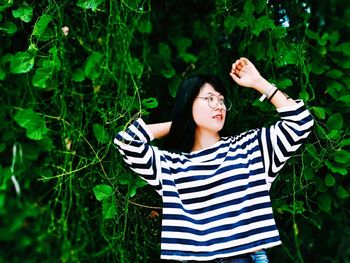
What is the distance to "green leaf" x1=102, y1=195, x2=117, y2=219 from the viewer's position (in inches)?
58.8

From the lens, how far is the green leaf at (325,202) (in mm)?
1632

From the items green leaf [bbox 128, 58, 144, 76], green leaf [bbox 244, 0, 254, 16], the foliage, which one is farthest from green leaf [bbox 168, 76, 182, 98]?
green leaf [bbox 244, 0, 254, 16]

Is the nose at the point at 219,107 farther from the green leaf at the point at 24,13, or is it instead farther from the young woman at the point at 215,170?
the green leaf at the point at 24,13

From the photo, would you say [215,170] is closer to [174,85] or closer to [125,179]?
[125,179]

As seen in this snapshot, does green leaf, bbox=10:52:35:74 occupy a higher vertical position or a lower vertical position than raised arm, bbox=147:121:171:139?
higher

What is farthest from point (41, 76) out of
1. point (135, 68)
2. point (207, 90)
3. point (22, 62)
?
point (207, 90)

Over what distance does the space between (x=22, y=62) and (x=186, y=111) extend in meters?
0.51

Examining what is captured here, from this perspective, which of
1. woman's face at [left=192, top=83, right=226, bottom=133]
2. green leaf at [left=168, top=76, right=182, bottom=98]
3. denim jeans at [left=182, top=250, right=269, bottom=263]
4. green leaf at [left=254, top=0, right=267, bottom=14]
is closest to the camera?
denim jeans at [left=182, top=250, right=269, bottom=263]

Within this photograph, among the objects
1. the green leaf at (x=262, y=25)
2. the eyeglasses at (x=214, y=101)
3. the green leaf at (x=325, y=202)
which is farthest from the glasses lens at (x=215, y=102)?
the green leaf at (x=325, y=202)

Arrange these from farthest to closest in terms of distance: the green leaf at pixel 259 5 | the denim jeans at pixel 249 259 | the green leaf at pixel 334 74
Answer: the green leaf at pixel 334 74
the green leaf at pixel 259 5
the denim jeans at pixel 249 259

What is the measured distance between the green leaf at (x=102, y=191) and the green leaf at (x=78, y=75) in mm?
408

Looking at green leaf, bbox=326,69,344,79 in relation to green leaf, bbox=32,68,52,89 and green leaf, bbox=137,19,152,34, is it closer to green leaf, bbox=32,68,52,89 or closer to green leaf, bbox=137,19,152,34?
green leaf, bbox=137,19,152,34

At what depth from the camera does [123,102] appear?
1575 mm

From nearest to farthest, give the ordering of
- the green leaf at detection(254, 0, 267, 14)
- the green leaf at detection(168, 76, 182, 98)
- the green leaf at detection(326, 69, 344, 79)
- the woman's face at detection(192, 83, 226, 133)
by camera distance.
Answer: the woman's face at detection(192, 83, 226, 133)
the green leaf at detection(254, 0, 267, 14)
the green leaf at detection(326, 69, 344, 79)
the green leaf at detection(168, 76, 182, 98)
